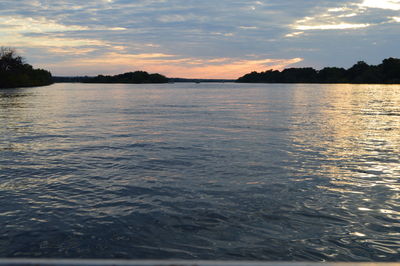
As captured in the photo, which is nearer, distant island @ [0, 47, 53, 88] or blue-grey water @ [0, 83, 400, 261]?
blue-grey water @ [0, 83, 400, 261]

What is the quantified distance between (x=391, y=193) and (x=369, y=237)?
393 centimetres

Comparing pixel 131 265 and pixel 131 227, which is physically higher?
pixel 131 265

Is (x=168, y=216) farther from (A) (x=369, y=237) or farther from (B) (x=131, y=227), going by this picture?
(A) (x=369, y=237)

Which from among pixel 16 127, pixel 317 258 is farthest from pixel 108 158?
pixel 16 127

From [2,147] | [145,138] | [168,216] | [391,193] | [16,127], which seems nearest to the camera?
[168,216]

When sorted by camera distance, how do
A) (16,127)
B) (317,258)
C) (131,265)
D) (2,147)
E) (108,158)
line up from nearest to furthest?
(131,265) → (317,258) → (108,158) → (2,147) → (16,127)

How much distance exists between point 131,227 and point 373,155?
44.4 ft

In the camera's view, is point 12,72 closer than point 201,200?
No

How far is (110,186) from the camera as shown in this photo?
11180 millimetres

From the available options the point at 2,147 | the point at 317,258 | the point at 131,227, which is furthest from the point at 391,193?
the point at 2,147

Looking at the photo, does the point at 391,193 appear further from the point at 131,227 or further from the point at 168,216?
the point at 131,227

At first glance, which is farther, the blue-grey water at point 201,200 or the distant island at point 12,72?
the distant island at point 12,72

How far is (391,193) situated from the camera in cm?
1060

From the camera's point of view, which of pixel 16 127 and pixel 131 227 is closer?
pixel 131 227
